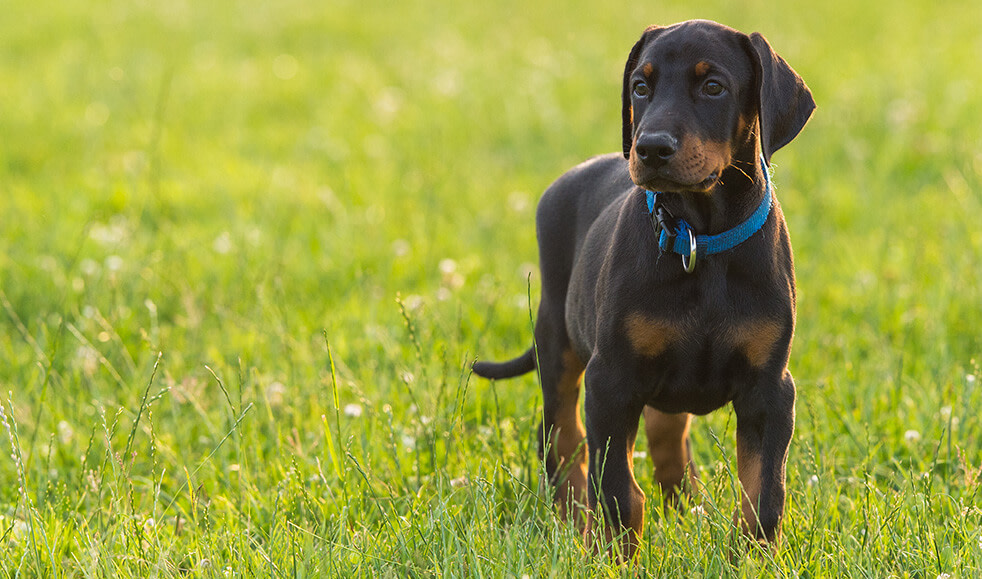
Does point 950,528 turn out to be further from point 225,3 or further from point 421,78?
point 225,3

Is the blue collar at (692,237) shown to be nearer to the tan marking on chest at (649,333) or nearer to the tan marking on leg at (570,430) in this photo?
the tan marking on chest at (649,333)

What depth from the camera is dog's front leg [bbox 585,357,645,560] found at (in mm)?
2930

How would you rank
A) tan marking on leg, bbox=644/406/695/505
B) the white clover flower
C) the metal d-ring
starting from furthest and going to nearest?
1. the white clover flower
2. tan marking on leg, bbox=644/406/695/505
3. the metal d-ring

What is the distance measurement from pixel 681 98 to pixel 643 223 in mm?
355

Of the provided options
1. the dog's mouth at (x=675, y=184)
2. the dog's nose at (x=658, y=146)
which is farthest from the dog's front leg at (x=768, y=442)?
the dog's nose at (x=658, y=146)

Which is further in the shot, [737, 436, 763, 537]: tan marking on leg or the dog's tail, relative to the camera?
the dog's tail

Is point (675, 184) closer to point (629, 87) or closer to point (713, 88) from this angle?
point (713, 88)

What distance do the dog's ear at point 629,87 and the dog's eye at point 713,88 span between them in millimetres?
292

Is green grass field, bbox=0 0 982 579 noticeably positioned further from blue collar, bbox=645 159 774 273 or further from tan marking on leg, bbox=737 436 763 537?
blue collar, bbox=645 159 774 273

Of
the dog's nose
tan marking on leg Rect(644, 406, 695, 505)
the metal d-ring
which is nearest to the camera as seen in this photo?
the dog's nose

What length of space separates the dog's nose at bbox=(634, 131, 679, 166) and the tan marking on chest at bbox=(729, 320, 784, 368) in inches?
19.4

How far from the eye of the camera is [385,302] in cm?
548

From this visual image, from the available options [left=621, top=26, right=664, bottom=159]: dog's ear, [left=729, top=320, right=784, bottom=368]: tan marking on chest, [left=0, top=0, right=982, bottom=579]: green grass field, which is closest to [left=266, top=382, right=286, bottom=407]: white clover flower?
[left=0, top=0, right=982, bottom=579]: green grass field

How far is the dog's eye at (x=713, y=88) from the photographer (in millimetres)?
2840
